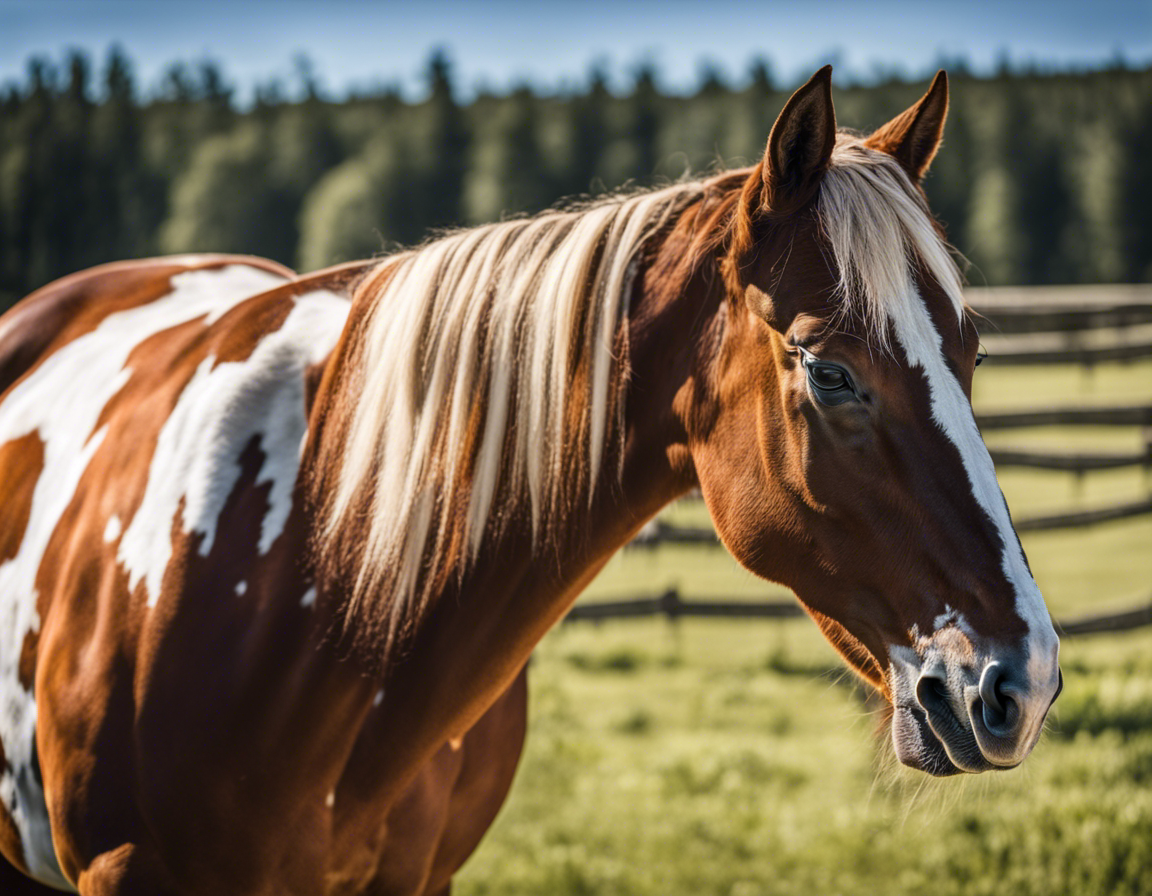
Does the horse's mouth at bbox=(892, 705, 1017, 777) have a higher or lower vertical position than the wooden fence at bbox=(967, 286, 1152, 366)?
higher

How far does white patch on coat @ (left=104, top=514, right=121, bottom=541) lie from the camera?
1520 millimetres

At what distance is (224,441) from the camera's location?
1499mm

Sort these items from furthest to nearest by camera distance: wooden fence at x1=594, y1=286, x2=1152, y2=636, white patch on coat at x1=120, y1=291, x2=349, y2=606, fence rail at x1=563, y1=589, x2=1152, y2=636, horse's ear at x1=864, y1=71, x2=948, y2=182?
wooden fence at x1=594, y1=286, x2=1152, y2=636 < fence rail at x1=563, y1=589, x2=1152, y2=636 < white patch on coat at x1=120, y1=291, x2=349, y2=606 < horse's ear at x1=864, y1=71, x2=948, y2=182

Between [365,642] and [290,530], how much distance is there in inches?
8.9

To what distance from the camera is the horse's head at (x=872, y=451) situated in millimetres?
1060

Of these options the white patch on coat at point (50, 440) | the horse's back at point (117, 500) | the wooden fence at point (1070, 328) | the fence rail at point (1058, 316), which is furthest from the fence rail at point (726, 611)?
the horse's back at point (117, 500)

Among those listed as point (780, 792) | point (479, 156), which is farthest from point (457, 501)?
point (479, 156)

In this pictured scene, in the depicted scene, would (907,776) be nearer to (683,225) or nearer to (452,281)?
(683,225)

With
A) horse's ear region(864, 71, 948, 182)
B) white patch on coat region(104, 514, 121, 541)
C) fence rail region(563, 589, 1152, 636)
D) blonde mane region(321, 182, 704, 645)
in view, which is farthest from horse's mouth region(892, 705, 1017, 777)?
fence rail region(563, 589, 1152, 636)

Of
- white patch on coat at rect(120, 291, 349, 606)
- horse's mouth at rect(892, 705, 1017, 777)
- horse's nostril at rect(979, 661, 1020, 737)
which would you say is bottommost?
horse's mouth at rect(892, 705, 1017, 777)

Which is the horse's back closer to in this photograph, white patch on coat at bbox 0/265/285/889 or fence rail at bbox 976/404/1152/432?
white patch on coat at bbox 0/265/285/889

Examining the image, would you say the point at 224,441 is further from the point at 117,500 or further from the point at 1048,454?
the point at 1048,454

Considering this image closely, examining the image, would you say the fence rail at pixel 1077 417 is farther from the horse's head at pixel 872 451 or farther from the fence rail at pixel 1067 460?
the horse's head at pixel 872 451

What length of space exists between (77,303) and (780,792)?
351cm
